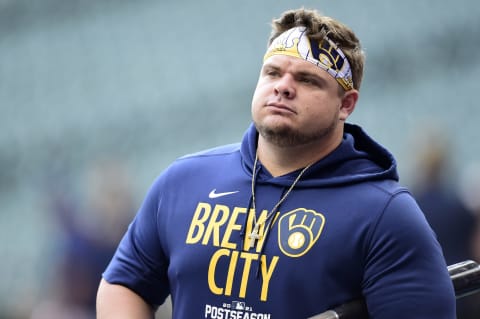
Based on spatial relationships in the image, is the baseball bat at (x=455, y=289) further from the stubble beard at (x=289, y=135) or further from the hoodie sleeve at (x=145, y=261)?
the hoodie sleeve at (x=145, y=261)

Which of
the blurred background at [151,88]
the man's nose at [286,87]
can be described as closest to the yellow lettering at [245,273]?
the man's nose at [286,87]

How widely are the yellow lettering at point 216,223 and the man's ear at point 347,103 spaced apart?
439mm

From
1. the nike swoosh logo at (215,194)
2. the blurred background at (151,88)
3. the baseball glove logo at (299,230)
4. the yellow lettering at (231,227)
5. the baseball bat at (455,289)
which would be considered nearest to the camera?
the baseball bat at (455,289)

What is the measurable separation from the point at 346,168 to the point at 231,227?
1.21ft

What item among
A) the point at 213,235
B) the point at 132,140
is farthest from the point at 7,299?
the point at 213,235

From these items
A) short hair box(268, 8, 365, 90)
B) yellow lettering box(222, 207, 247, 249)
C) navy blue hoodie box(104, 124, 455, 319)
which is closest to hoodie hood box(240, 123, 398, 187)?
navy blue hoodie box(104, 124, 455, 319)

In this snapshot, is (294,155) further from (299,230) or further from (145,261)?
(145,261)

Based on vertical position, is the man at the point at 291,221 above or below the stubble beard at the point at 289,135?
below

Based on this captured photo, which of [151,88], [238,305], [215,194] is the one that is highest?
[215,194]

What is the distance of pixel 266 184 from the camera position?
Answer: 2.78m

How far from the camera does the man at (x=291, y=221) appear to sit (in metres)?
2.55

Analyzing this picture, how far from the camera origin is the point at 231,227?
9.00ft

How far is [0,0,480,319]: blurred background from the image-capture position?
8.63m

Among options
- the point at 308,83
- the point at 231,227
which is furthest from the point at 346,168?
the point at 231,227
